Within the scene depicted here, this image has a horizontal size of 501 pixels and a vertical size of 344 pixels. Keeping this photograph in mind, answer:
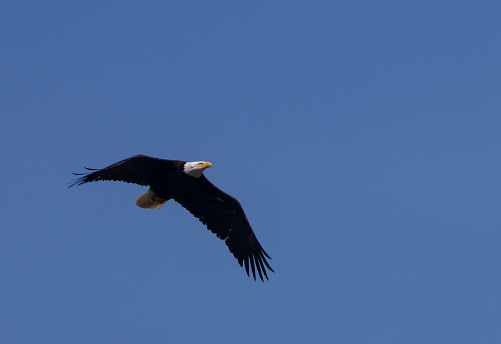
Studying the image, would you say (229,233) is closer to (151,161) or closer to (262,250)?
(262,250)

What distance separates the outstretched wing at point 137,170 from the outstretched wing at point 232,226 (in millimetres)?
1517

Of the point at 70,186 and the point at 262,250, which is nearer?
the point at 70,186

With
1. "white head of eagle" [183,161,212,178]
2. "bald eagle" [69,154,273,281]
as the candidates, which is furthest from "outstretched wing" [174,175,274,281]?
"white head of eagle" [183,161,212,178]

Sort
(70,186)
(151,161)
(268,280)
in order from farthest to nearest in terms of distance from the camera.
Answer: (268,280)
(151,161)
(70,186)

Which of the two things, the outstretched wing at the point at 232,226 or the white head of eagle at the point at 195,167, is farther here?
the outstretched wing at the point at 232,226

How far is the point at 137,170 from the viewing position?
63.7 feet

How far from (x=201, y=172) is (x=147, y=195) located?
4.30ft

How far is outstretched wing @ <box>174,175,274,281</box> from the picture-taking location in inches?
821

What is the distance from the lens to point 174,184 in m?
19.9

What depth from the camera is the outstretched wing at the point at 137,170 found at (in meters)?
18.7

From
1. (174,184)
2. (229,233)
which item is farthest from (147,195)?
(229,233)

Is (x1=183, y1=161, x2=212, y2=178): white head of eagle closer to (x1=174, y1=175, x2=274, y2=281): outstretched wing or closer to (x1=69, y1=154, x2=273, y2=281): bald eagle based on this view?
(x1=69, y1=154, x2=273, y2=281): bald eagle

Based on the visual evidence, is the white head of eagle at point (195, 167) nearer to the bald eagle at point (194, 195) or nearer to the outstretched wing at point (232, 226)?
the bald eagle at point (194, 195)

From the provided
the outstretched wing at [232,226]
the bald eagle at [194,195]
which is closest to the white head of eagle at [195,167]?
the bald eagle at [194,195]
